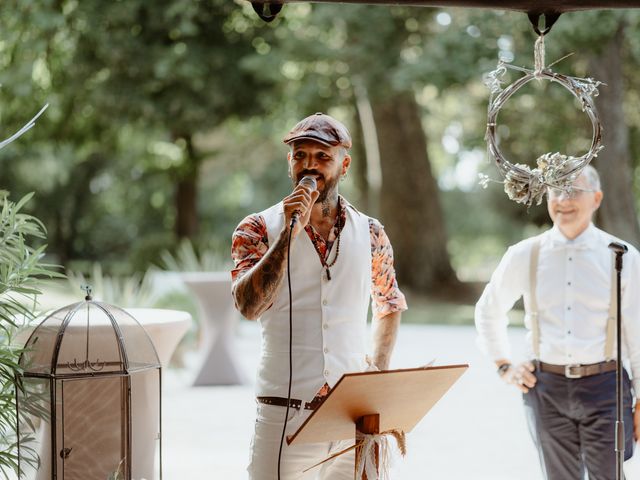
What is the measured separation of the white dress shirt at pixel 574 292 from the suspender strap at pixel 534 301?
16mm

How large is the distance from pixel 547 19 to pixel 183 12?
41.1ft

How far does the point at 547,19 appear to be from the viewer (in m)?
2.95

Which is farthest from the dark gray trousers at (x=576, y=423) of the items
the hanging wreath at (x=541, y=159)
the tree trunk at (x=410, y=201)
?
the tree trunk at (x=410, y=201)

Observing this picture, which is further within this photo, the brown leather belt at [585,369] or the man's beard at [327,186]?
the brown leather belt at [585,369]

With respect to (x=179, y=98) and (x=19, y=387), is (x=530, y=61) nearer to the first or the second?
(x=179, y=98)

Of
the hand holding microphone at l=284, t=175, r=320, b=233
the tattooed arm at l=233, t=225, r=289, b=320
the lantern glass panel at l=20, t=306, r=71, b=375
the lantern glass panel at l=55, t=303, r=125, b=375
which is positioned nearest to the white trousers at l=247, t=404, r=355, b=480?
the tattooed arm at l=233, t=225, r=289, b=320

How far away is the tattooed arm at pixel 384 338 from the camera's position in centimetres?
311

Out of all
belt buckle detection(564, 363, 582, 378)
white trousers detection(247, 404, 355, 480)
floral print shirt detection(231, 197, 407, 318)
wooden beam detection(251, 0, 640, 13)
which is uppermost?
wooden beam detection(251, 0, 640, 13)

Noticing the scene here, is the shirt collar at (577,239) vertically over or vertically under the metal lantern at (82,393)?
over

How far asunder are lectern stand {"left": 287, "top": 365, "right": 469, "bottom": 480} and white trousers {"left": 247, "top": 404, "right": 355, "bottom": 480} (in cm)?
23

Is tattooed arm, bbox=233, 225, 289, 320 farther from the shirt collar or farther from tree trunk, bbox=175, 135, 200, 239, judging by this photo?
tree trunk, bbox=175, 135, 200, 239

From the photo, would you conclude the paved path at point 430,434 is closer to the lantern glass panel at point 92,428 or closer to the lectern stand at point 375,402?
the lantern glass panel at point 92,428

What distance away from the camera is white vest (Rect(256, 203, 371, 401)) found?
293 cm

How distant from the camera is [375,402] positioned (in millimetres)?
2598
